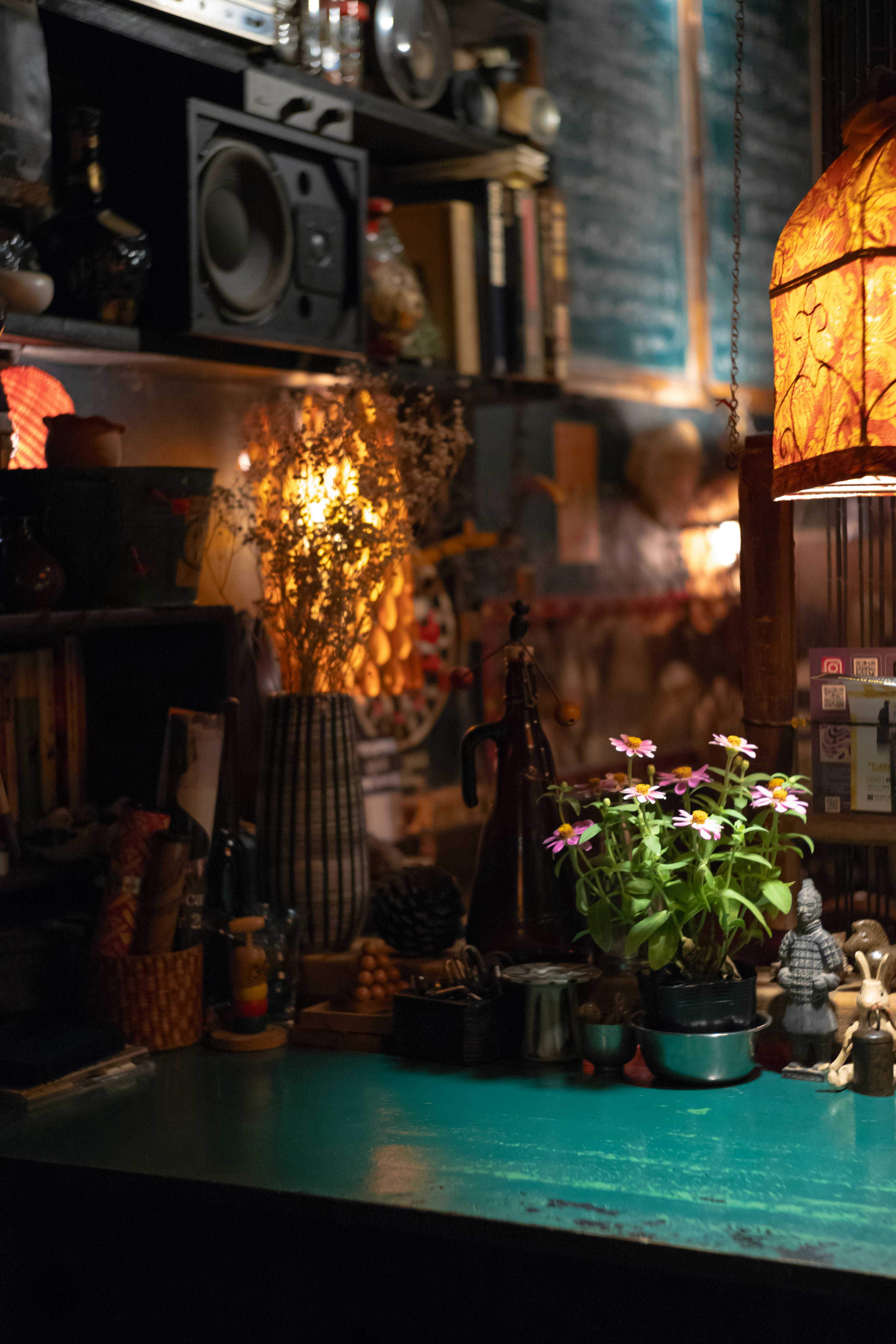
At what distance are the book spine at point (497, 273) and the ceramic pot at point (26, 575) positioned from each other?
101 cm

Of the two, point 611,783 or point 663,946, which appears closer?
point 663,946

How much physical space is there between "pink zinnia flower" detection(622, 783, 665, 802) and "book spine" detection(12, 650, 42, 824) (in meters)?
0.78

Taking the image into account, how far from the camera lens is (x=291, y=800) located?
1.81m

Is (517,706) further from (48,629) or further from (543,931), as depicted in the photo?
(48,629)

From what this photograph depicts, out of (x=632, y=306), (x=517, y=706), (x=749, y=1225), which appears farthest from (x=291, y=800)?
(x=632, y=306)

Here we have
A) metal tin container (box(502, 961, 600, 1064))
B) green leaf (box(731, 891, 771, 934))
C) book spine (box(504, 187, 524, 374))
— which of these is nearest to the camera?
green leaf (box(731, 891, 771, 934))

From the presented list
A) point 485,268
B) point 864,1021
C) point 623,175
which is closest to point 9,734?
point 864,1021

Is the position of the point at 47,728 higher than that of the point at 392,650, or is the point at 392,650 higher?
the point at 392,650

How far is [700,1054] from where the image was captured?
4.68ft

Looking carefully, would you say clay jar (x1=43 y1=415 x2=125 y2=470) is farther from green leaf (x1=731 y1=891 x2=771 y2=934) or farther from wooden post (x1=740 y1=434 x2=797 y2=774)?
green leaf (x1=731 y1=891 x2=771 y2=934)

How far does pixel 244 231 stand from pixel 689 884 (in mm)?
1066

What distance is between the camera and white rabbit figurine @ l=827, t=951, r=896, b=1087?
142cm

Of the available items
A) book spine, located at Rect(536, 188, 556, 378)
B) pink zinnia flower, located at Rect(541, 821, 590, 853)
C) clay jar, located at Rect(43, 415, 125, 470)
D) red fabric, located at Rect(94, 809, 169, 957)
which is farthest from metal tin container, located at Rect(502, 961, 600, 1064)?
book spine, located at Rect(536, 188, 556, 378)

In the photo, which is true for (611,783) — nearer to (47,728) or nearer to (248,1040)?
(248,1040)
